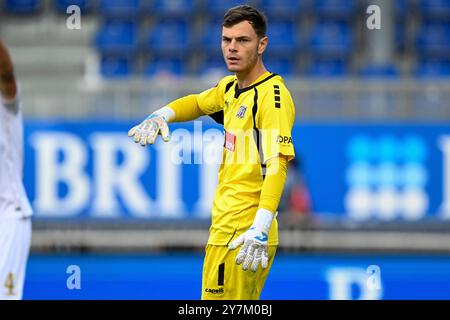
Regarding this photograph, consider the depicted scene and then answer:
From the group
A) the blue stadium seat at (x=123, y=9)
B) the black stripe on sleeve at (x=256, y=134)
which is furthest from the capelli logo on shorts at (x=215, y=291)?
the blue stadium seat at (x=123, y=9)

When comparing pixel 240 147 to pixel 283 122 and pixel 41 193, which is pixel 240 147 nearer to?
pixel 283 122

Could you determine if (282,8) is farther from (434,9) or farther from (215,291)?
(215,291)

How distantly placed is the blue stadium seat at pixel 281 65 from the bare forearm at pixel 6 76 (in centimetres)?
1063

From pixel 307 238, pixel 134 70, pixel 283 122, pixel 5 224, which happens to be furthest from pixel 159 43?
pixel 283 122

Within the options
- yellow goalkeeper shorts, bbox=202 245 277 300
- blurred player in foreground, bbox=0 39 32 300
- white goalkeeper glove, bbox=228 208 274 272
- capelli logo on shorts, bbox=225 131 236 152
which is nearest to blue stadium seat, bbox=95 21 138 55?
blurred player in foreground, bbox=0 39 32 300

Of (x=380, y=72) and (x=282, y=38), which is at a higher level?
(x=282, y=38)

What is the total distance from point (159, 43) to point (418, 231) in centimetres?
585

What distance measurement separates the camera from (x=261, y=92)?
5277 millimetres

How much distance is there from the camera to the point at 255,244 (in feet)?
16.3

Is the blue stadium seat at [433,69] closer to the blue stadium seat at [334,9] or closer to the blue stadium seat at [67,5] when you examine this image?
the blue stadium seat at [334,9]

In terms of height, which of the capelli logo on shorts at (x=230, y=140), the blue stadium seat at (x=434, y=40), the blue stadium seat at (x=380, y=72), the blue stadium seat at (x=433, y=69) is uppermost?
the blue stadium seat at (x=434, y=40)

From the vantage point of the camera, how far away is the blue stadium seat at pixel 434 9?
17609 mm

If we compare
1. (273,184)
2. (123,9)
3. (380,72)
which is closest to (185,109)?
(273,184)

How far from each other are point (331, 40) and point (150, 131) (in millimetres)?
12458
